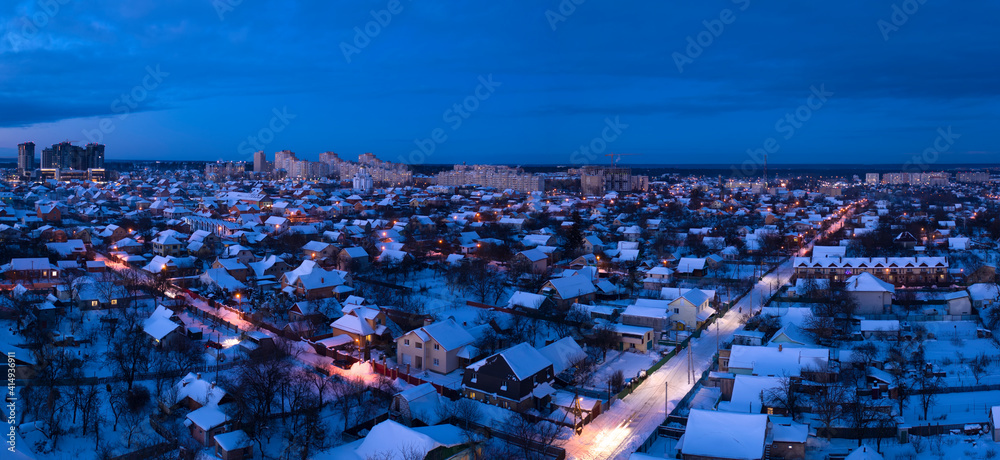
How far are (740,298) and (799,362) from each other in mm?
5266

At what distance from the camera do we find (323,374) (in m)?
9.01

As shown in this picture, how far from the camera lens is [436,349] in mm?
9414

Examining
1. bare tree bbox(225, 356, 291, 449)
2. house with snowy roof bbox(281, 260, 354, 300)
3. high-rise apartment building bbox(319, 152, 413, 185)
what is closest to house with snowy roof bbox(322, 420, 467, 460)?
bare tree bbox(225, 356, 291, 449)

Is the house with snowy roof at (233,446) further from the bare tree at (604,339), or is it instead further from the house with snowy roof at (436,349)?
the bare tree at (604,339)

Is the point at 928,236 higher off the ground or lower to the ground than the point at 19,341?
higher

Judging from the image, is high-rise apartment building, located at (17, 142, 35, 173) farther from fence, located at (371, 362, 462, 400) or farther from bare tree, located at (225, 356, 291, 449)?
bare tree, located at (225, 356, 291, 449)

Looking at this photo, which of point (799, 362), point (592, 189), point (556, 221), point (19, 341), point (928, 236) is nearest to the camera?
point (799, 362)

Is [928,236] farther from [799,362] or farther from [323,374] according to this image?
[323,374]

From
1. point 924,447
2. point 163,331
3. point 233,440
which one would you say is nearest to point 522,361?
point 233,440

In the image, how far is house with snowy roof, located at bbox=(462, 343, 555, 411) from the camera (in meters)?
8.05

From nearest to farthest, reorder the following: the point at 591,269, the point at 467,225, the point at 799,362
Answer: the point at 799,362, the point at 591,269, the point at 467,225

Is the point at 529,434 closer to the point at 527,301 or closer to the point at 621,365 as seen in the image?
the point at 621,365

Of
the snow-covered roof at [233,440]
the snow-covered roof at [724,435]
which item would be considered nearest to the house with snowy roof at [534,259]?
the snow-covered roof at [724,435]

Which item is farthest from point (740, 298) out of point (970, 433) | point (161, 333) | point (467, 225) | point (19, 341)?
point (467, 225)
